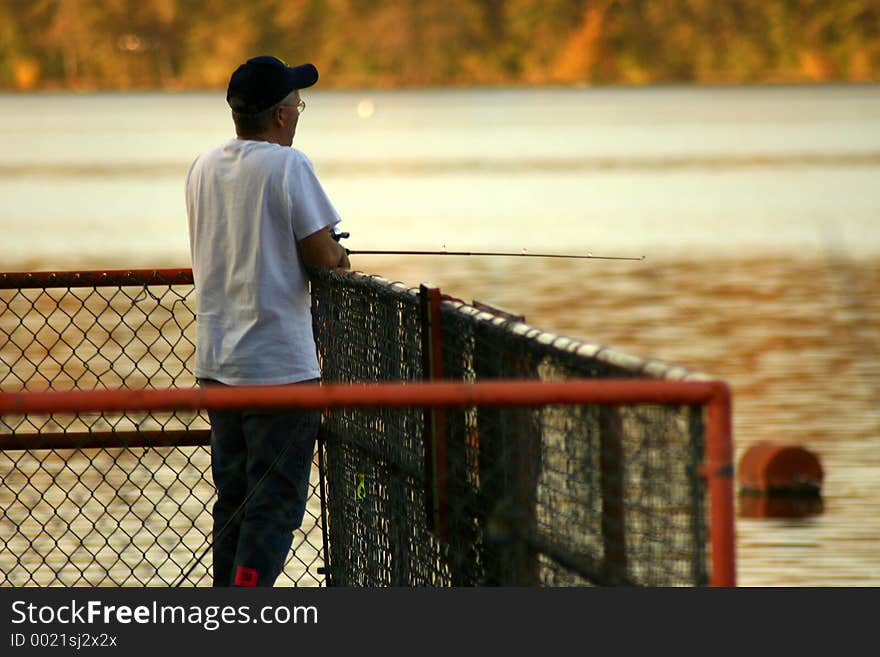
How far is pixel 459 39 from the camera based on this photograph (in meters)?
161

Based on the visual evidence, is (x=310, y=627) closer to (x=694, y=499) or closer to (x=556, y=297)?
(x=694, y=499)

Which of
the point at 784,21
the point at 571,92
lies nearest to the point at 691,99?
the point at 784,21

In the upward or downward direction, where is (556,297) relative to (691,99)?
downward

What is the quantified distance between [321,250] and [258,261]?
0.18 m

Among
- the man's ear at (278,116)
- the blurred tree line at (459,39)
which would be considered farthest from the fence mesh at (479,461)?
the blurred tree line at (459,39)

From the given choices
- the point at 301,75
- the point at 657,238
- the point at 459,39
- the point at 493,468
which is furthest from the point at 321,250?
the point at 459,39

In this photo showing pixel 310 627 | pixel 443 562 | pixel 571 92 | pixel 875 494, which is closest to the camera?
pixel 310 627

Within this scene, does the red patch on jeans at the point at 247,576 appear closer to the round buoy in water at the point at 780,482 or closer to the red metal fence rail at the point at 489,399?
the red metal fence rail at the point at 489,399

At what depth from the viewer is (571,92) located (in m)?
182

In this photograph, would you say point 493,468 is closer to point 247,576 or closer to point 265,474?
point 265,474

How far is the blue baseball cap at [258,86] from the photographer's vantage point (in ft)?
16.6

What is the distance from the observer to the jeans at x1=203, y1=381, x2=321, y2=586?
5.01 m

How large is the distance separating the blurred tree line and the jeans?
14143 centimetres

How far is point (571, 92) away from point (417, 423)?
179m
